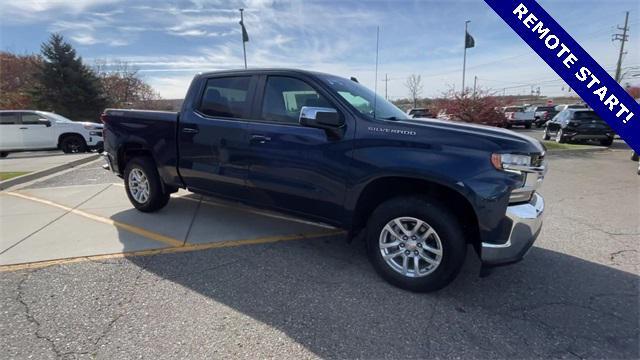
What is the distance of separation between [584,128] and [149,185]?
54.2 feet

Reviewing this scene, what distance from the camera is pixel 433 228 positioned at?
3049 mm

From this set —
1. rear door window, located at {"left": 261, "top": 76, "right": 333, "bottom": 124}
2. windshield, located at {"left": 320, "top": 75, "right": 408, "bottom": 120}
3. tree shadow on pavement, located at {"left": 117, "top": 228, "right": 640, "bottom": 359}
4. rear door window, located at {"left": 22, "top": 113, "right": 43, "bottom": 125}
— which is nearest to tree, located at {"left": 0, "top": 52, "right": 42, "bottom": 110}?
rear door window, located at {"left": 22, "top": 113, "right": 43, "bottom": 125}

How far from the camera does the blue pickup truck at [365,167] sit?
2.87m

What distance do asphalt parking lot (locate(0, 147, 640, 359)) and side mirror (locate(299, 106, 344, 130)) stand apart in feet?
4.59

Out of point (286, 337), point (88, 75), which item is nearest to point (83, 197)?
point (286, 337)

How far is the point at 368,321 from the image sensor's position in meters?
2.80

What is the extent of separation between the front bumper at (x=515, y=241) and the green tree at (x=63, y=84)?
1425 inches

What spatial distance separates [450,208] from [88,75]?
37.0 m

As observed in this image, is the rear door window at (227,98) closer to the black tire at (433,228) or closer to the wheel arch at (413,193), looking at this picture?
the wheel arch at (413,193)

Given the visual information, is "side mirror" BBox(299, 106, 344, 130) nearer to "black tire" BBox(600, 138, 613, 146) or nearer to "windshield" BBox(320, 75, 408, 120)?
"windshield" BBox(320, 75, 408, 120)

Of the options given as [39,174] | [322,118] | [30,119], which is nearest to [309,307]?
[322,118]

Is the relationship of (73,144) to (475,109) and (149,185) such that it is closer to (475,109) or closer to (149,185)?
(149,185)

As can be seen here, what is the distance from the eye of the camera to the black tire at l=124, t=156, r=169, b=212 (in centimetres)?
502

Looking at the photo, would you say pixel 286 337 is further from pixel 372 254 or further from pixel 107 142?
pixel 107 142
